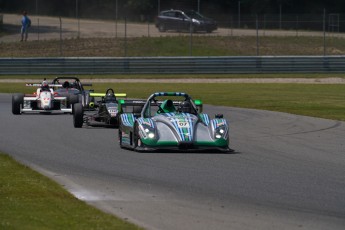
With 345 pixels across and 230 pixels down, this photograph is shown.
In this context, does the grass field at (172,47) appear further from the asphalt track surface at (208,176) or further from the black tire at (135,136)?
the black tire at (135,136)

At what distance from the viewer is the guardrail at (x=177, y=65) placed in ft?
147

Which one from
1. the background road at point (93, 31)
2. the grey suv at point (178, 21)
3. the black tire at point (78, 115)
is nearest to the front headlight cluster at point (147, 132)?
the black tire at point (78, 115)

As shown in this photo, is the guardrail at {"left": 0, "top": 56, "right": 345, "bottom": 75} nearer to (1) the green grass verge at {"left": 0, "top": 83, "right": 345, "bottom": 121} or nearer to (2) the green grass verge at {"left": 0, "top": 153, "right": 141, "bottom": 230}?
(1) the green grass verge at {"left": 0, "top": 83, "right": 345, "bottom": 121}

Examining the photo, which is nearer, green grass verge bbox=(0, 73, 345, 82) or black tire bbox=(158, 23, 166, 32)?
green grass verge bbox=(0, 73, 345, 82)

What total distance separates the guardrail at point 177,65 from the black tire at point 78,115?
948 inches

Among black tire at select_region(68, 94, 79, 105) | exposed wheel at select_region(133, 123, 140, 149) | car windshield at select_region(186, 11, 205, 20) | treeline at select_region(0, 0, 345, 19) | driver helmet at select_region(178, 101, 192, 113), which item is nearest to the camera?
exposed wheel at select_region(133, 123, 140, 149)

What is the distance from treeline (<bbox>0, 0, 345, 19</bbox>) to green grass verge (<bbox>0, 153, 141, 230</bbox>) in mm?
52502

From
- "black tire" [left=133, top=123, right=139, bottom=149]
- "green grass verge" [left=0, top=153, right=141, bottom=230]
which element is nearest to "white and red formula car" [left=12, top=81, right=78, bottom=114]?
"black tire" [left=133, top=123, right=139, bottom=149]

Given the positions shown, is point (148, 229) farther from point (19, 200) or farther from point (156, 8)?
point (156, 8)

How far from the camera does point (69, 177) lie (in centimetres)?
1278

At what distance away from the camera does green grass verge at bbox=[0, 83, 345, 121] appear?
26800mm

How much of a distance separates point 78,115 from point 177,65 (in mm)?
24929

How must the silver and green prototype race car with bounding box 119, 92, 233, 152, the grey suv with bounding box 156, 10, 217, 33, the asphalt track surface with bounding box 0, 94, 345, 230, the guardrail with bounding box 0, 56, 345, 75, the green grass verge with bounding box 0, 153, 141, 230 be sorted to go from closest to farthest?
1. the green grass verge with bounding box 0, 153, 141, 230
2. the asphalt track surface with bounding box 0, 94, 345, 230
3. the silver and green prototype race car with bounding box 119, 92, 233, 152
4. the guardrail with bounding box 0, 56, 345, 75
5. the grey suv with bounding box 156, 10, 217, 33

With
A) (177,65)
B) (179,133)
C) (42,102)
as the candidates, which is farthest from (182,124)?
(177,65)
